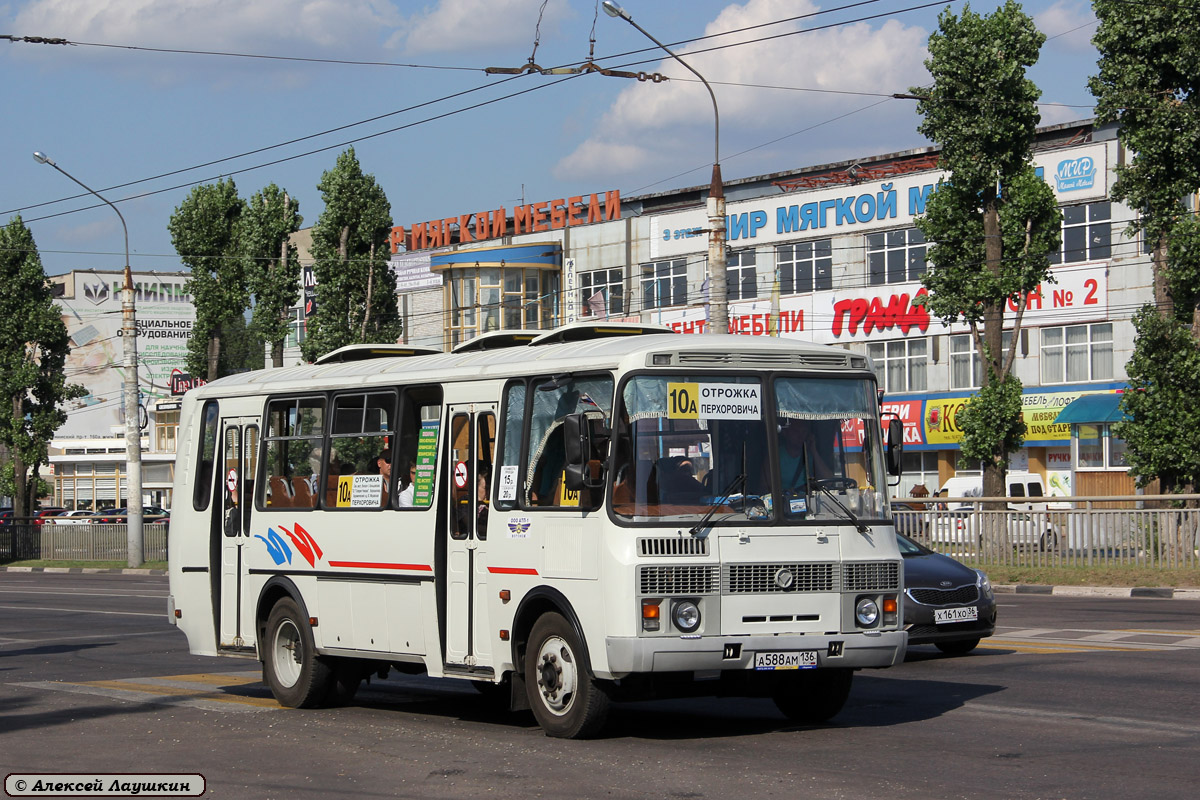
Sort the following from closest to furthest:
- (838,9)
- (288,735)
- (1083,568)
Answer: (288,735), (838,9), (1083,568)

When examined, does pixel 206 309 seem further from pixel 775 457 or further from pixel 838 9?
pixel 775 457

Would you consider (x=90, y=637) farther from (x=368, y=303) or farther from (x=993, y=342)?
(x=368, y=303)

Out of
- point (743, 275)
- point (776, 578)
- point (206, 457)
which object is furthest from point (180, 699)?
point (743, 275)

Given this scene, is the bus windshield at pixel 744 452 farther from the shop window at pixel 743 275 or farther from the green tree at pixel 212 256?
the shop window at pixel 743 275

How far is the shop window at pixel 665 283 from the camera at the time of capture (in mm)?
66750

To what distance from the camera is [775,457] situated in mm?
10594

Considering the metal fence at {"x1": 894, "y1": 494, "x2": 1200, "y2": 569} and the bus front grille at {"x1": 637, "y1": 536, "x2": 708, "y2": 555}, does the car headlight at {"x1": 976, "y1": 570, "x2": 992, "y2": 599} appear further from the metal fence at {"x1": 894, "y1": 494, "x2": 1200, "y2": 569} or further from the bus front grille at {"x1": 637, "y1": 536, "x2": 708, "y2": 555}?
the metal fence at {"x1": 894, "y1": 494, "x2": 1200, "y2": 569}

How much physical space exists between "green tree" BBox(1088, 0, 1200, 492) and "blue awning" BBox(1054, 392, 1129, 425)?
21201 mm

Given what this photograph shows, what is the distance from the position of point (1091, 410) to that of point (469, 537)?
4484cm

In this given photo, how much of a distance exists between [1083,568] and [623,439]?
65.0ft

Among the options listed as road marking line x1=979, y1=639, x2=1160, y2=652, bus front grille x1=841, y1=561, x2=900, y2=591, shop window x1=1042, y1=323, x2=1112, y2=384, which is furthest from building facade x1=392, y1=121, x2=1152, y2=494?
bus front grille x1=841, y1=561, x2=900, y2=591

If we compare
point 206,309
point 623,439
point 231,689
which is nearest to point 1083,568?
point 231,689

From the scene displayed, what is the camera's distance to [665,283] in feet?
222

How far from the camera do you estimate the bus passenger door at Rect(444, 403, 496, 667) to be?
11477mm
